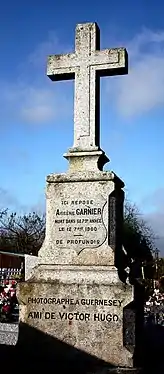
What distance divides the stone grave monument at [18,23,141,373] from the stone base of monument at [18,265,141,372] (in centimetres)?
1

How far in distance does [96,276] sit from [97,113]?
96.6 inches

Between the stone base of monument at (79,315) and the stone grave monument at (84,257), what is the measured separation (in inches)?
0.5

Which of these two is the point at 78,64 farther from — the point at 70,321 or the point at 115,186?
the point at 70,321

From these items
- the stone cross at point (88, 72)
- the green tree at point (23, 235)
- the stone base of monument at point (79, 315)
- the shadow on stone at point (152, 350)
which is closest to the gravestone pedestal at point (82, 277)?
the stone base of monument at point (79, 315)

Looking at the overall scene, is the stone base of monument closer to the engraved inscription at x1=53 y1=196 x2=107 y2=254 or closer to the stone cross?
the engraved inscription at x1=53 y1=196 x2=107 y2=254

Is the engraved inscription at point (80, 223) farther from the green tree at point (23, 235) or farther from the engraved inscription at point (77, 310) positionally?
the green tree at point (23, 235)

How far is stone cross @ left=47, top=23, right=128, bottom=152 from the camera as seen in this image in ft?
25.6

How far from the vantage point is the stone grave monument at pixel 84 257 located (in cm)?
671

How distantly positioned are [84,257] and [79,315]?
2.54 ft

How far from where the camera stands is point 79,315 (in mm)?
6891

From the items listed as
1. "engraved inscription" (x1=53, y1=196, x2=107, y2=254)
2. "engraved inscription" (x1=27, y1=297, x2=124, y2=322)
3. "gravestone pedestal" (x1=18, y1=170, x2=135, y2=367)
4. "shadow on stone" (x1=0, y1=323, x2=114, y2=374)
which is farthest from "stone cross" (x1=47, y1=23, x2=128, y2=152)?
"shadow on stone" (x1=0, y1=323, x2=114, y2=374)

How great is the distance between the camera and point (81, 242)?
728 centimetres

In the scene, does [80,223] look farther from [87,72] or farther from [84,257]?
[87,72]

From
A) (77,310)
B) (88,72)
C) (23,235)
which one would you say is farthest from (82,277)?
(23,235)
